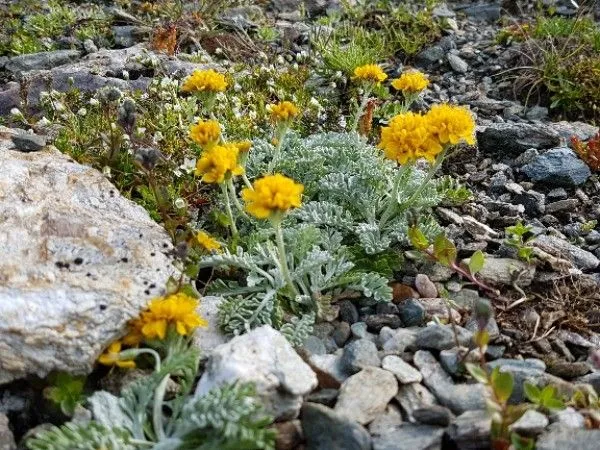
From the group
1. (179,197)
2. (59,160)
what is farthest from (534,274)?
(59,160)

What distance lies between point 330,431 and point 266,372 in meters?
0.32

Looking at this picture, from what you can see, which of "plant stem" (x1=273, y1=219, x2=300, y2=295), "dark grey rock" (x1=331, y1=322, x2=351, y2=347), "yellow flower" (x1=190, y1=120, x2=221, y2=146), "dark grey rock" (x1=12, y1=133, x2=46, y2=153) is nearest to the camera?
"plant stem" (x1=273, y1=219, x2=300, y2=295)

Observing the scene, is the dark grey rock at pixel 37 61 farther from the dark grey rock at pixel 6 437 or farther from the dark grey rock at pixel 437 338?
the dark grey rock at pixel 437 338

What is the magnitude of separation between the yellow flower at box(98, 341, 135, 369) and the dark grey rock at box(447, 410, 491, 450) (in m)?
1.24

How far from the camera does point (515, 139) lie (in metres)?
5.11

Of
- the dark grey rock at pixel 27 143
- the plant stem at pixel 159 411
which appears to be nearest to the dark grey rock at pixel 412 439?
the plant stem at pixel 159 411

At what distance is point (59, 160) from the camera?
3.96 m

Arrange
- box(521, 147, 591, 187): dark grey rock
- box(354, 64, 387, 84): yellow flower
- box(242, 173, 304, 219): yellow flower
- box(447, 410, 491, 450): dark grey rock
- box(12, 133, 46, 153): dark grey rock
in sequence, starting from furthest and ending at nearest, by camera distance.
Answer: box(521, 147, 591, 187): dark grey rock → box(354, 64, 387, 84): yellow flower → box(12, 133, 46, 153): dark grey rock → box(242, 173, 304, 219): yellow flower → box(447, 410, 491, 450): dark grey rock

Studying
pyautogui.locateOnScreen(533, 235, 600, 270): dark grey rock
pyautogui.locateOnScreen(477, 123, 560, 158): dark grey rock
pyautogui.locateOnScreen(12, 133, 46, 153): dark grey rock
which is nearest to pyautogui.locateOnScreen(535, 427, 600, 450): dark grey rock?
pyautogui.locateOnScreen(533, 235, 600, 270): dark grey rock

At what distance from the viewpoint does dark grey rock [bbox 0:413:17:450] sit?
2.59m

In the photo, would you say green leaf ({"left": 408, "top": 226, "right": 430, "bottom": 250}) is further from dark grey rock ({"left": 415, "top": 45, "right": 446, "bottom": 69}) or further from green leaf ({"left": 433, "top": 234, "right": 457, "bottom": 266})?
dark grey rock ({"left": 415, "top": 45, "right": 446, "bottom": 69})

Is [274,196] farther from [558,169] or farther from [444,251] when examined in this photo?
[558,169]

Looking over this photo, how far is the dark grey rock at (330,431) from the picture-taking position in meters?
2.50

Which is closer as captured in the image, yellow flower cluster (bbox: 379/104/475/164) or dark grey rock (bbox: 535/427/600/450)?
dark grey rock (bbox: 535/427/600/450)
